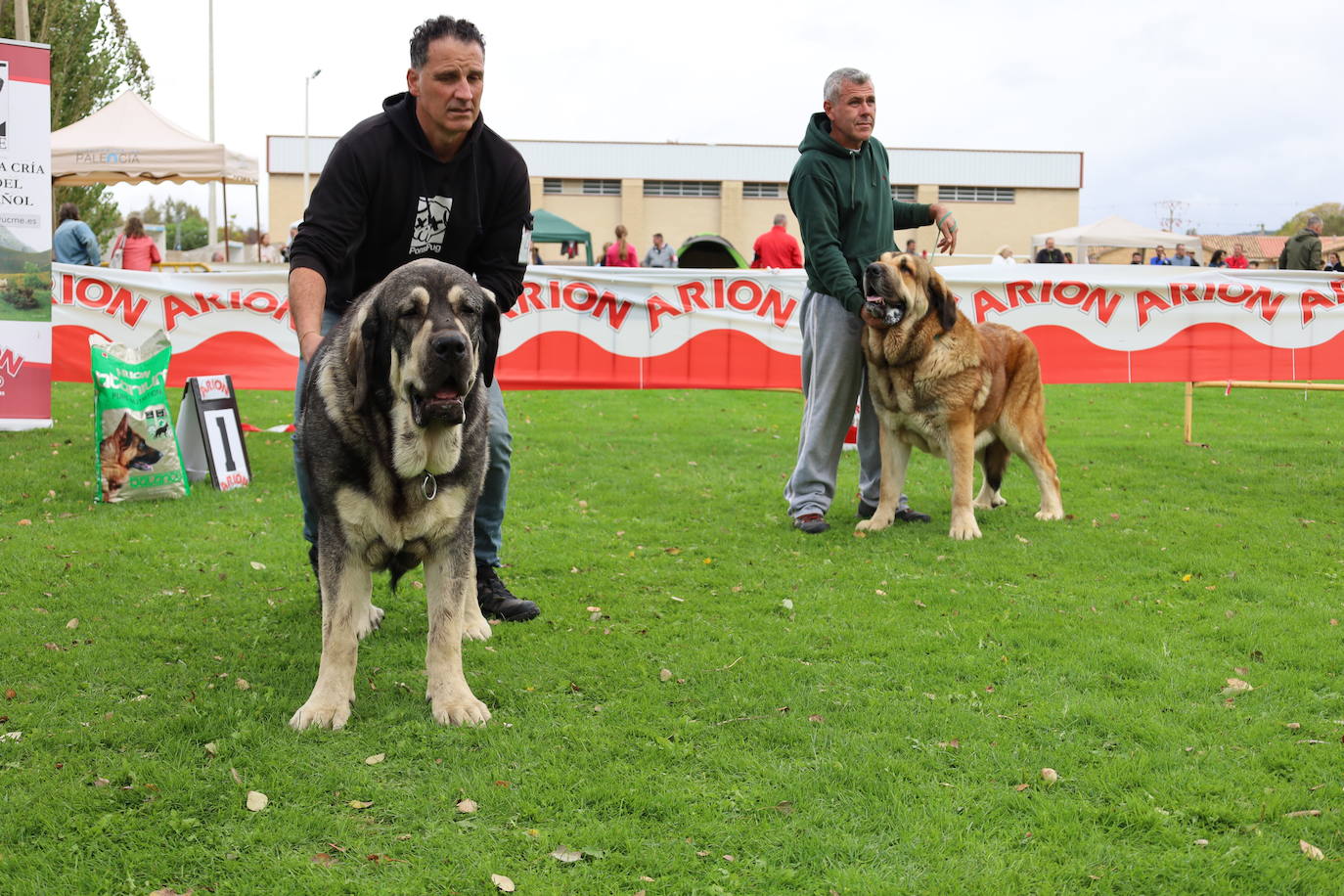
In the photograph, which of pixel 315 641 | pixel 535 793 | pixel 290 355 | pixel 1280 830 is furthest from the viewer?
pixel 290 355

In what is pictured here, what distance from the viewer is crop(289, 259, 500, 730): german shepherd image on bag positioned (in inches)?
132

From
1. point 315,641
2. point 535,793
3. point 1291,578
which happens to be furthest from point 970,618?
point 315,641

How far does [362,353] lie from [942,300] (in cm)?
414

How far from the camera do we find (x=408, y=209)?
4.41 metres

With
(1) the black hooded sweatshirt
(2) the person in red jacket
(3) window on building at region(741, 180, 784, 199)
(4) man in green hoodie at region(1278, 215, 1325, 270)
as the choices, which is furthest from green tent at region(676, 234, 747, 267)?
(3) window on building at region(741, 180, 784, 199)

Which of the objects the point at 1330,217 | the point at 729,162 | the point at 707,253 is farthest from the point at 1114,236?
the point at 1330,217

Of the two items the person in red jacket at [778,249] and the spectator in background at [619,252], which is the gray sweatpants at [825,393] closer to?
the person in red jacket at [778,249]

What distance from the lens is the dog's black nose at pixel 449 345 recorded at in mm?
3242

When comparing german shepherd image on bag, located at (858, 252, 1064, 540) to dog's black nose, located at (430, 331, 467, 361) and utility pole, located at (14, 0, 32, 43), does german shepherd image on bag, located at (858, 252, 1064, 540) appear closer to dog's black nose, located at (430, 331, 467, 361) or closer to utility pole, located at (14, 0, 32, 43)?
dog's black nose, located at (430, 331, 467, 361)

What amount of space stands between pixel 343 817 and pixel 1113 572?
4304 mm

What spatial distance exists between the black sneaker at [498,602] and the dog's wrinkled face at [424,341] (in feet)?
5.63

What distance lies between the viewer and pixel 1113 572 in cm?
590

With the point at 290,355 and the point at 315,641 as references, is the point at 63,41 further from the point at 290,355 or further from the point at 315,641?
the point at 315,641

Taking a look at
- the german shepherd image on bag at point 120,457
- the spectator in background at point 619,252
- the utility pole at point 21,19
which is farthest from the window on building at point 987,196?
the german shepherd image on bag at point 120,457
